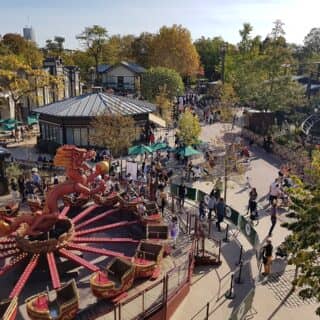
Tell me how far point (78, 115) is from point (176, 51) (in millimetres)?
40994

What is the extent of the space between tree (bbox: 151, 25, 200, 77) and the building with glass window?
35.8 metres

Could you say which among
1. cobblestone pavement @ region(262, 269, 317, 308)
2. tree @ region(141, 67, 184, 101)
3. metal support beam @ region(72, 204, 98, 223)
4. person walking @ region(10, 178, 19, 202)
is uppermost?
tree @ region(141, 67, 184, 101)

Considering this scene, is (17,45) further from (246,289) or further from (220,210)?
(246,289)

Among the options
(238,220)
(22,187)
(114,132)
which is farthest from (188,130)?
(22,187)

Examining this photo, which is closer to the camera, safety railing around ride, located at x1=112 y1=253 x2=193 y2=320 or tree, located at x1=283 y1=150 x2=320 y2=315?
tree, located at x1=283 y1=150 x2=320 y2=315

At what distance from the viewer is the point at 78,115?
32344 millimetres

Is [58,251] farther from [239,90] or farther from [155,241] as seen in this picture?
[239,90]

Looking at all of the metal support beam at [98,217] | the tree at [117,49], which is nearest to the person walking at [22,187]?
the metal support beam at [98,217]

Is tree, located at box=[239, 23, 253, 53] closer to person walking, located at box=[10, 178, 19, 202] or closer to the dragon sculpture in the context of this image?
person walking, located at box=[10, 178, 19, 202]

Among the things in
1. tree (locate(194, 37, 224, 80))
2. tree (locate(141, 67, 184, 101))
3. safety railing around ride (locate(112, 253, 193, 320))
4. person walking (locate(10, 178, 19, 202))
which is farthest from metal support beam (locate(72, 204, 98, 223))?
tree (locate(194, 37, 224, 80))

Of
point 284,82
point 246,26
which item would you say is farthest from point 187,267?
point 246,26

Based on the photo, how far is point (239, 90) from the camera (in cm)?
5038

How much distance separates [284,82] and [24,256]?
3516cm

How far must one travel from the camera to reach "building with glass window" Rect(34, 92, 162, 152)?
32531 millimetres
